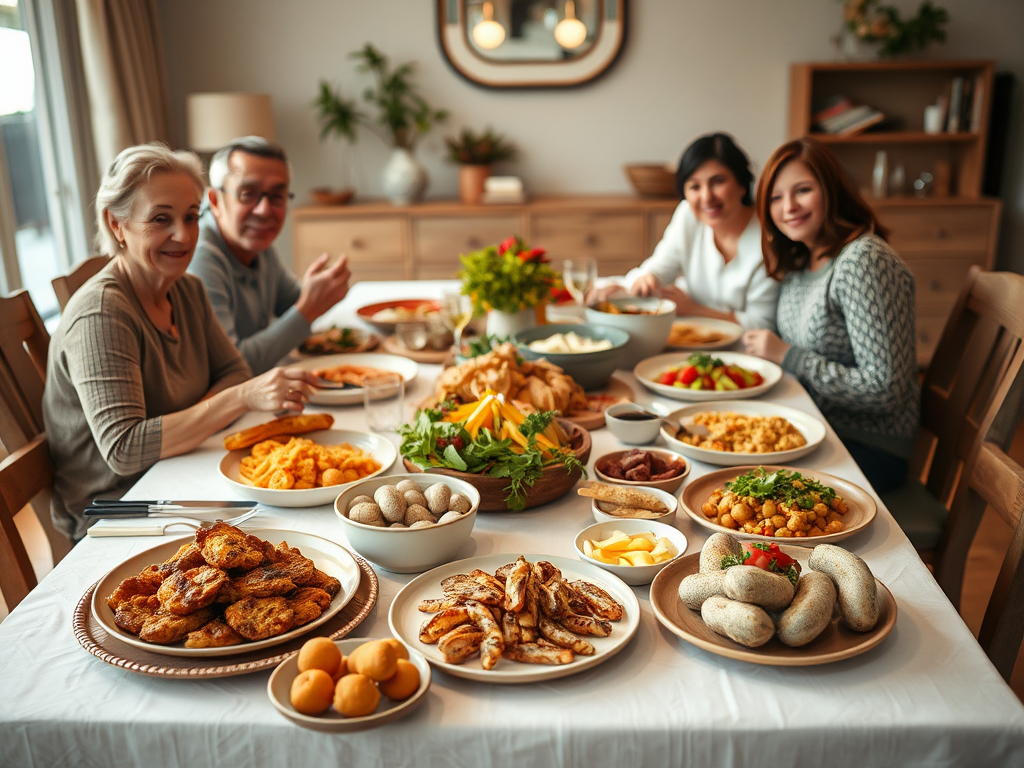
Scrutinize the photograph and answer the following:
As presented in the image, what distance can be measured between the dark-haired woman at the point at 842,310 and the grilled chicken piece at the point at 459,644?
1.39 meters

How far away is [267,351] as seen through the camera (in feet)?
7.75

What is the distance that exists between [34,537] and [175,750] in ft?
8.53

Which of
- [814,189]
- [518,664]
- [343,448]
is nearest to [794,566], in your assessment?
[518,664]

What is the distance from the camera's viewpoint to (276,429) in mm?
1678

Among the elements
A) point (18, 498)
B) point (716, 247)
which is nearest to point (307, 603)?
point (18, 498)

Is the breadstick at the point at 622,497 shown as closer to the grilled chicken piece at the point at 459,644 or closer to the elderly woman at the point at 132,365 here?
the grilled chicken piece at the point at 459,644

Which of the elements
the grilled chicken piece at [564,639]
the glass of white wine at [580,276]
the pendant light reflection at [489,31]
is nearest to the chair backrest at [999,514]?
the grilled chicken piece at [564,639]

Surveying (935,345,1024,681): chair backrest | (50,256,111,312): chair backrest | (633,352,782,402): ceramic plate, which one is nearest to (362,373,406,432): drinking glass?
(633,352,782,402): ceramic plate

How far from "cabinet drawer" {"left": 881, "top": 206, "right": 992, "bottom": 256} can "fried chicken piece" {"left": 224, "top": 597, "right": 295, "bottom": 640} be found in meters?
4.32

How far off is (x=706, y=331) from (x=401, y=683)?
1837 mm

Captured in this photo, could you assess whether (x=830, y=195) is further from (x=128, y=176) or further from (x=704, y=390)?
(x=128, y=176)

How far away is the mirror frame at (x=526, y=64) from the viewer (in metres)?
4.77

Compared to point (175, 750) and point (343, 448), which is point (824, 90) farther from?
point (175, 750)

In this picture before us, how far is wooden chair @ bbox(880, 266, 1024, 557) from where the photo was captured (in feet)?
6.36
